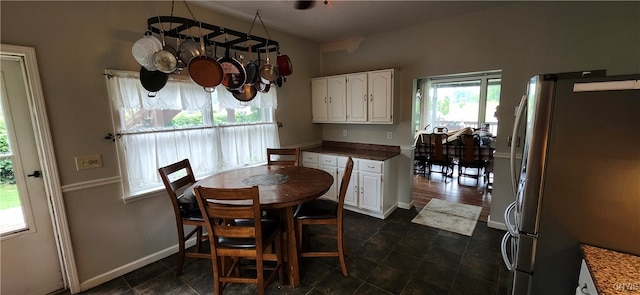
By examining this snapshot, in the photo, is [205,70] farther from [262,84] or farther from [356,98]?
[356,98]

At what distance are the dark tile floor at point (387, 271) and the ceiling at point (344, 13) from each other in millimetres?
2401

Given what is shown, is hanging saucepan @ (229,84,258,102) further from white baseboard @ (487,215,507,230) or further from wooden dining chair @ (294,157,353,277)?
white baseboard @ (487,215,507,230)

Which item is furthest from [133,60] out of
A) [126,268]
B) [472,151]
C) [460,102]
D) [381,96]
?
[460,102]

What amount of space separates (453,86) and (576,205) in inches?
259

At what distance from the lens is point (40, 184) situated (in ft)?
6.33

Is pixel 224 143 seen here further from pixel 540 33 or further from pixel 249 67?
pixel 540 33

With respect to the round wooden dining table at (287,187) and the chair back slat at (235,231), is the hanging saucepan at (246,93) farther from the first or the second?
the chair back slat at (235,231)

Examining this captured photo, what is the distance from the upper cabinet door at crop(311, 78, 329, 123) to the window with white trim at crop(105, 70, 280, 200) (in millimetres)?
803

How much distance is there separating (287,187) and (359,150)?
6.44 ft

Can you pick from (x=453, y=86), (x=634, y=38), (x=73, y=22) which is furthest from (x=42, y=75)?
(x=453, y=86)

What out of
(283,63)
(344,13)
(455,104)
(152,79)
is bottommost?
(455,104)

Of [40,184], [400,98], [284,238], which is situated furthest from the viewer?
[400,98]

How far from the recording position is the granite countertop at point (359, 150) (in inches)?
131

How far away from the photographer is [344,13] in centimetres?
274
